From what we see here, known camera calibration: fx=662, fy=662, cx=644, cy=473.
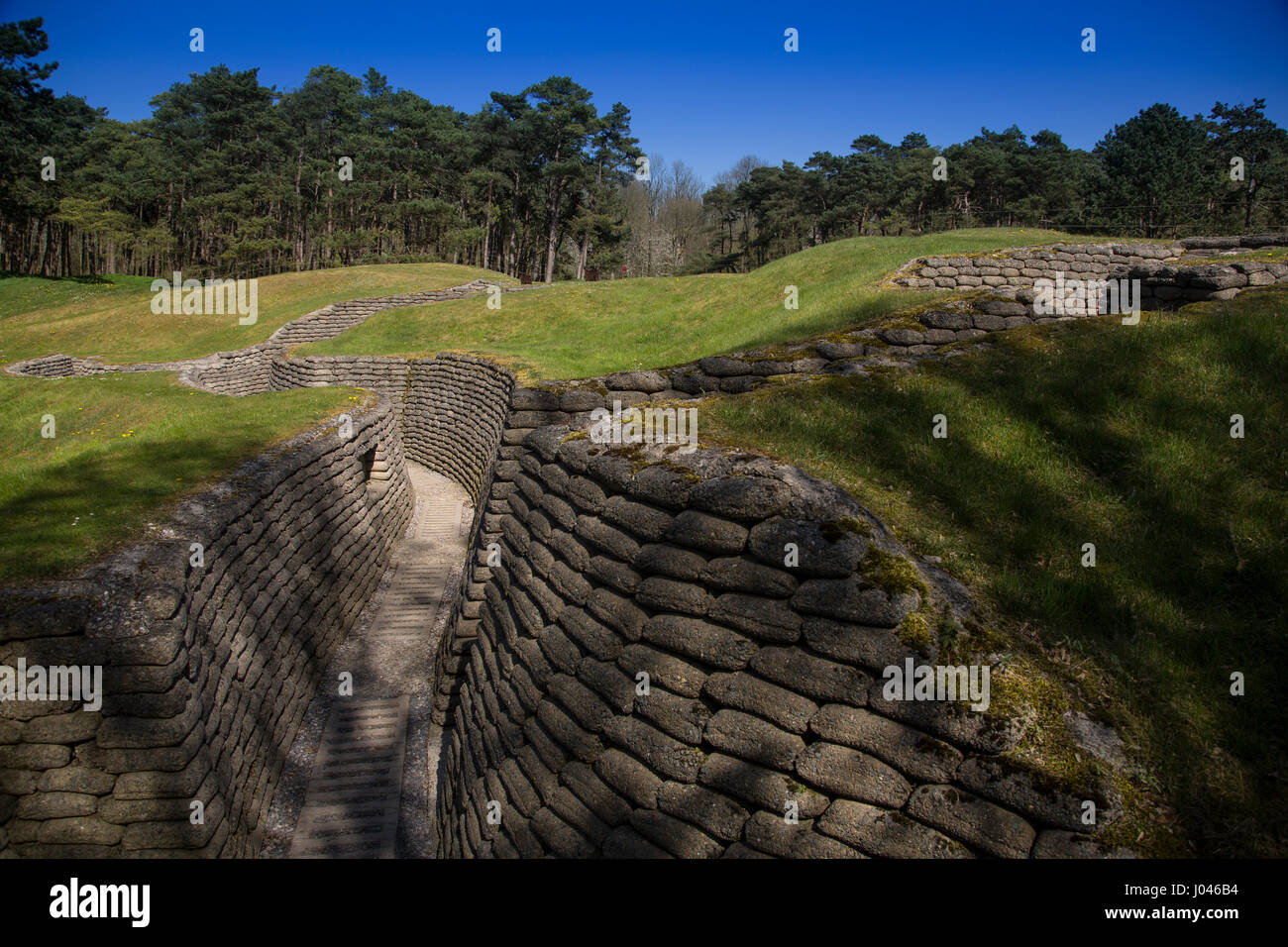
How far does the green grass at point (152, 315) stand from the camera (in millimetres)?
27094

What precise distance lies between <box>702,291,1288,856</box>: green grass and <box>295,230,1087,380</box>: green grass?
4.82 meters

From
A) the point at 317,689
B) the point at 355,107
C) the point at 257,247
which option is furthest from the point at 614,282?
the point at 355,107

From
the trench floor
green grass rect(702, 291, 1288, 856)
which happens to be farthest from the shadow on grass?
green grass rect(702, 291, 1288, 856)

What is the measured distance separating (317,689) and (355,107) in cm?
5921

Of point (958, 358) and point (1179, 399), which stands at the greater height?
point (958, 358)

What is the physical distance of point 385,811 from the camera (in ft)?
24.2

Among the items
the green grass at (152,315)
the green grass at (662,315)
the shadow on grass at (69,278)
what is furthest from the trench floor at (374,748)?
the shadow on grass at (69,278)

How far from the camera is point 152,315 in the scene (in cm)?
3031

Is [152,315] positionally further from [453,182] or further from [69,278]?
[453,182]

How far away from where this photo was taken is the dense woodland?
39.1m

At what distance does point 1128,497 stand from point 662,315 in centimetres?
1896

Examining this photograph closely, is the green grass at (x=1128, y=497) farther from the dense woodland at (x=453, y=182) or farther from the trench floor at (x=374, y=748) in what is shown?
the dense woodland at (x=453, y=182)

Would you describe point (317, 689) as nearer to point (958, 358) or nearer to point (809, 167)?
point (958, 358)
